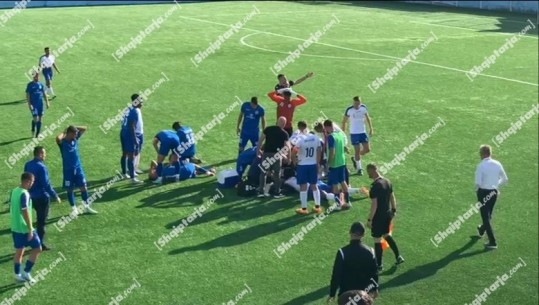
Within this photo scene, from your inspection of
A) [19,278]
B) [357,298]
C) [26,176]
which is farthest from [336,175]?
[357,298]

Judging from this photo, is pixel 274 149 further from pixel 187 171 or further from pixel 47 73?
pixel 47 73

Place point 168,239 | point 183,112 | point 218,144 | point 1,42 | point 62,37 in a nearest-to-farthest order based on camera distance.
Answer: point 168,239 < point 218,144 < point 183,112 < point 1,42 < point 62,37

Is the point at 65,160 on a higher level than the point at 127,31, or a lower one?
higher

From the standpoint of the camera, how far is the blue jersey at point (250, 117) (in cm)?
1900

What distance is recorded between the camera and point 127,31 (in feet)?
139

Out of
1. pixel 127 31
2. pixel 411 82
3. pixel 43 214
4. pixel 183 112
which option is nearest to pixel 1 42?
pixel 127 31

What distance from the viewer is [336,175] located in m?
16.6

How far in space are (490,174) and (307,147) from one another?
3682mm

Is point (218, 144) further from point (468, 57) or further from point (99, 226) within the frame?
point (468, 57)

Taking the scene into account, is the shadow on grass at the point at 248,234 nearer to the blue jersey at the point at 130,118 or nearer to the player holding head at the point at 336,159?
the player holding head at the point at 336,159

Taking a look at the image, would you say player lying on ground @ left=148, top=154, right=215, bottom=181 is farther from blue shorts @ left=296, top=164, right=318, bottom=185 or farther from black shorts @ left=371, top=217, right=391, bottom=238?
black shorts @ left=371, top=217, right=391, bottom=238

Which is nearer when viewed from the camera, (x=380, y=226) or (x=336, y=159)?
(x=380, y=226)

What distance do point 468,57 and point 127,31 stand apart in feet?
58.9

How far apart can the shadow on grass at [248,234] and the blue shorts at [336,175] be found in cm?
96
